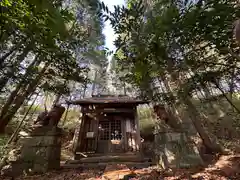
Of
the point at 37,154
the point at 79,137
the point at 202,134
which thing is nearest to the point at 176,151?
the point at 202,134

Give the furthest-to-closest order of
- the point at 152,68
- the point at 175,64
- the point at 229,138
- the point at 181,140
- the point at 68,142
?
1. the point at 68,142
2. the point at 229,138
3. the point at 181,140
4. the point at 175,64
5. the point at 152,68

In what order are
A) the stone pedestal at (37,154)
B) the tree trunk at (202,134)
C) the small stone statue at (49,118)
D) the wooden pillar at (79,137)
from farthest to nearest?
the wooden pillar at (79,137)
the small stone statue at (49,118)
the tree trunk at (202,134)
the stone pedestal at (37,154)

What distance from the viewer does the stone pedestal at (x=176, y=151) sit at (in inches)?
204

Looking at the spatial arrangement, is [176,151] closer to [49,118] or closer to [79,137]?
[49,118]

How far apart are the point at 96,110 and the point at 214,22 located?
8060 mm

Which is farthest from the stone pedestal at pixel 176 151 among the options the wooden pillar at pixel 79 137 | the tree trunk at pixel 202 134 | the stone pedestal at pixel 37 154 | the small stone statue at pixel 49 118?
the wooden pillar at pixel 79 137

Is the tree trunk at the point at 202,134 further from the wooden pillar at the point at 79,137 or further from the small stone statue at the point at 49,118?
the wooden pillar at the point at 79,137

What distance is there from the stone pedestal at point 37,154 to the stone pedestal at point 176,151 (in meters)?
4.17

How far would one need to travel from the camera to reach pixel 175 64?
4.55 m

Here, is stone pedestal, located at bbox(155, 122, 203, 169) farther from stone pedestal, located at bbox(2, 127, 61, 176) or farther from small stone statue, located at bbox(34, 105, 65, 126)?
small stone statue, located at bbox(34, 105, 65, 126)

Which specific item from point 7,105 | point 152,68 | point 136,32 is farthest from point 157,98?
point 7,105

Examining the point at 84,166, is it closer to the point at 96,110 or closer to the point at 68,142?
the point at 96,110

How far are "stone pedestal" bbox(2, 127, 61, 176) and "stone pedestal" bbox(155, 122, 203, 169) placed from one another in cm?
417

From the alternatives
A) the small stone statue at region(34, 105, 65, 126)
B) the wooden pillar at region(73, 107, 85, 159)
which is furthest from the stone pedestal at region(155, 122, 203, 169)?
the wooden pillar at region(73, 107, 85, 159)
